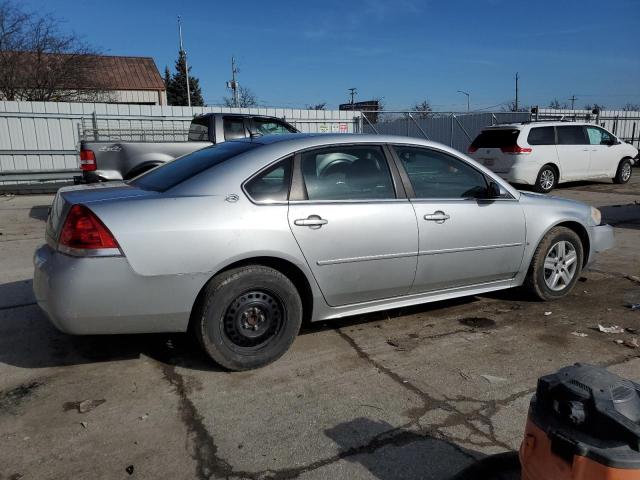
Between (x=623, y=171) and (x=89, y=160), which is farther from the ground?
(x=89, y=160)

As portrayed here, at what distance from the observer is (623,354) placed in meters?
3.71

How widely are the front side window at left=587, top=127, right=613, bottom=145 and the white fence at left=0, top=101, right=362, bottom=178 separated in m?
6.84

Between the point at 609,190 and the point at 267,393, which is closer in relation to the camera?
the point at 267,393

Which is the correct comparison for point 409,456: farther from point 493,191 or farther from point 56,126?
point 56,126

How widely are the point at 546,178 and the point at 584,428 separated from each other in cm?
1246

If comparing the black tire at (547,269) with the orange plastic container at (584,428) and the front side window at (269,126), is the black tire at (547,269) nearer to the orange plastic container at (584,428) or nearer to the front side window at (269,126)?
the orange plastic container at (584,428)

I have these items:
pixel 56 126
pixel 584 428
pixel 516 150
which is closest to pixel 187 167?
pixel 584 428

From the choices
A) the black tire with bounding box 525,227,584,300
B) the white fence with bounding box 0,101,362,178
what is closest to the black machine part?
the black tire with bounding box 525,227,584,300

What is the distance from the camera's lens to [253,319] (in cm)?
335

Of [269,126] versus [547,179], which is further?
[547,179]

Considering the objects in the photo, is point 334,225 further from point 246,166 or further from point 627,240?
point 627,240

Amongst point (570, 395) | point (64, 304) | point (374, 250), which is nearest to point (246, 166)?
point (374, 250)

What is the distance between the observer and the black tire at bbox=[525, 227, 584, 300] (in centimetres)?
460

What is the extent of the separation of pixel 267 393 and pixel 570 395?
1.92m
